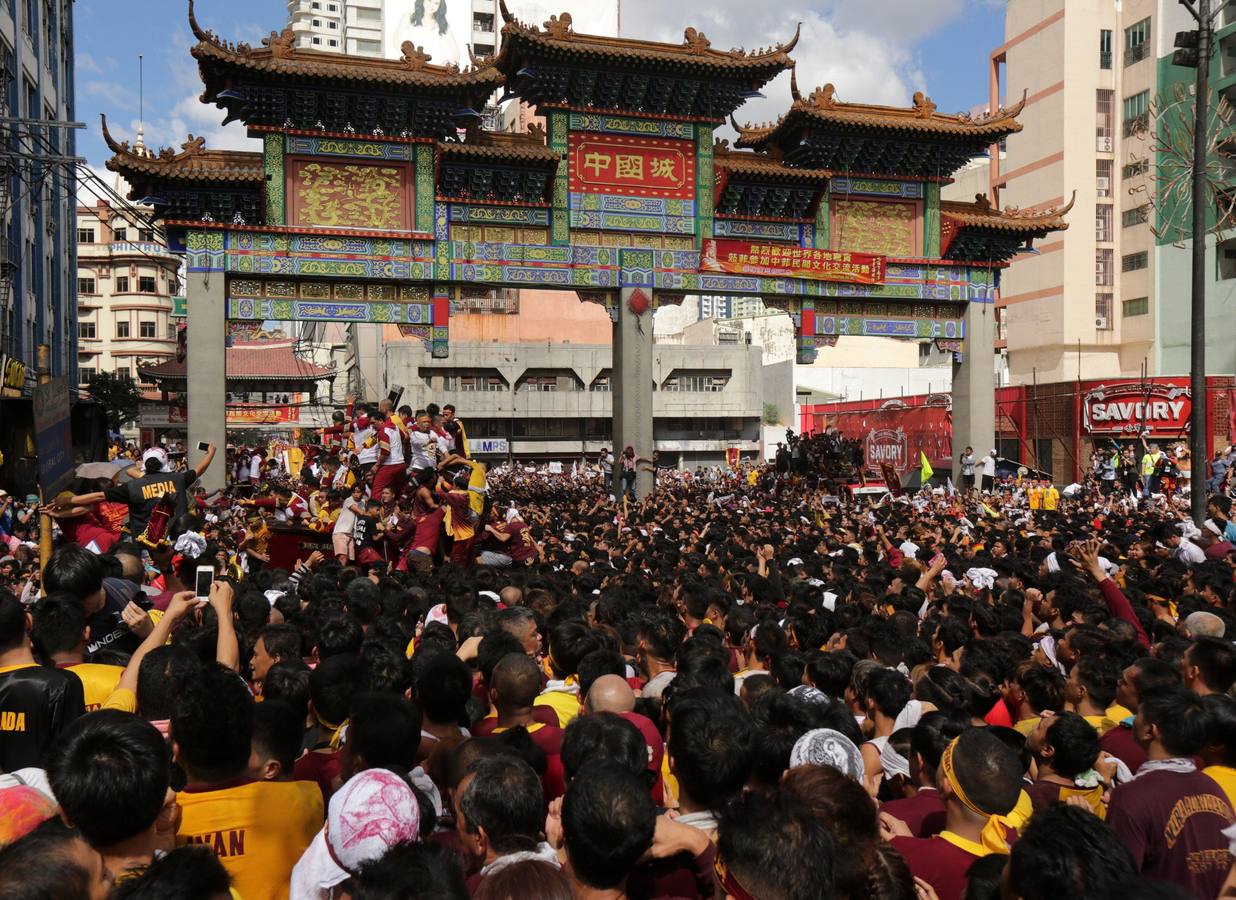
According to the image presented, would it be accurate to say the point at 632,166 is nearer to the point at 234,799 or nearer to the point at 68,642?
the point at 68,642

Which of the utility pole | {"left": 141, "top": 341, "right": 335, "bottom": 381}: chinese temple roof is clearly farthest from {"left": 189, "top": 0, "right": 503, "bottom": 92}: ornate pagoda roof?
{"left": 141, "top": 341, "right": 335, "bottom": 381}: chinese temple roof

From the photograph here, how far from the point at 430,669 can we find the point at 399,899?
2.02 metres

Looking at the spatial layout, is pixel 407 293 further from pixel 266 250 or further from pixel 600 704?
pixel 600 704

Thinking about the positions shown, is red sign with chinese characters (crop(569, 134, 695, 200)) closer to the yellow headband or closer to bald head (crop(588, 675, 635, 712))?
bald head (crop(588, 675, 635, 712))

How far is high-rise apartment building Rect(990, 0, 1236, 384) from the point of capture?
4703 cm

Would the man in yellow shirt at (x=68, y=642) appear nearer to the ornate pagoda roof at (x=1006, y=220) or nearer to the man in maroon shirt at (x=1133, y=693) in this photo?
the man in maroon shirt at (x=1133, y=693)

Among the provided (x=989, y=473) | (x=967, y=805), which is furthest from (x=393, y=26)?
(x=967, y=805)

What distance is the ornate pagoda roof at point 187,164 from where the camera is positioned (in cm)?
2255

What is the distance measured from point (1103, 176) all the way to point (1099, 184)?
49cm

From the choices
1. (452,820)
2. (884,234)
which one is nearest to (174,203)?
(884,234)

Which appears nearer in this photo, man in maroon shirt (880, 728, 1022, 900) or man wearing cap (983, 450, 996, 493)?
man in maroon shirt (880, 728, 1022, 900)

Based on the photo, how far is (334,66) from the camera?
2378 centimetres

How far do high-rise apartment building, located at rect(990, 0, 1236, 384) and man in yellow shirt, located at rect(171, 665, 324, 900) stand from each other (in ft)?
164

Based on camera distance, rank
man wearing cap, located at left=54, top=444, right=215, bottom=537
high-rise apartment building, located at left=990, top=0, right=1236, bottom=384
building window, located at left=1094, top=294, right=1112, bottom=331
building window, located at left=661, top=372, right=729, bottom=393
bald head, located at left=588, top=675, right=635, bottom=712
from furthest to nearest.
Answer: building window, located at left=661, top=372, right=729, bottom=393, building window, located at left=1094, top=294, right=1112, bottom=331, high-rise apartment building, located at left=990, top=0, right=1236, bottom=384, man wearing cap, located at left=54, top=444, right=215, bottom=537, bald head, located at left=588, top=675, right=635, bottom=712
